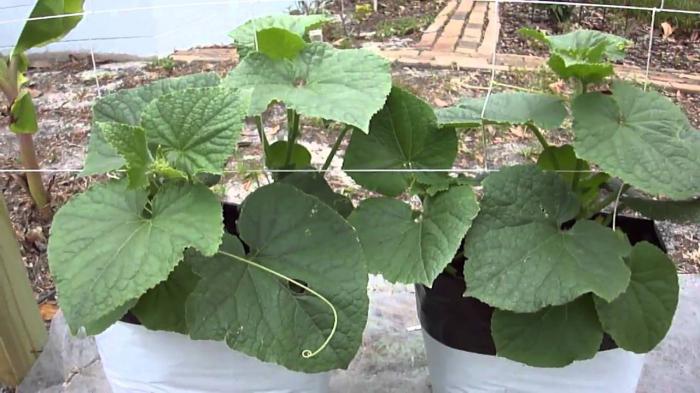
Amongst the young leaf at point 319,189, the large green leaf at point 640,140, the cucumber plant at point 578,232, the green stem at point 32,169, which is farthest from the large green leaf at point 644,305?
the green stem at point 32,169

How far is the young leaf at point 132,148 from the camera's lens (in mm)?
729

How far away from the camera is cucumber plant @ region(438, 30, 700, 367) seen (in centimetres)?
77

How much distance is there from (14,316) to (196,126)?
62cm

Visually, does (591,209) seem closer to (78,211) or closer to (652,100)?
(652,100)

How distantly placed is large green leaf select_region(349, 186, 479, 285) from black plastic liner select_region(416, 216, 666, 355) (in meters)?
0.10

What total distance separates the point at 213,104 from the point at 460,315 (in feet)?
1.31

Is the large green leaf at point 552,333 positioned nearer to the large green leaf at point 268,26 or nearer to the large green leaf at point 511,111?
the large green leaf at point 511,111

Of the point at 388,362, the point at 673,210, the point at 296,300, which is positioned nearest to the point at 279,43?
the point at 296,300

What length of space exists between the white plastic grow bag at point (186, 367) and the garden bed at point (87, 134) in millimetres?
379

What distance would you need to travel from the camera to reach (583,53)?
0.82 m

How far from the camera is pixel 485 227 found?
0.83 meters

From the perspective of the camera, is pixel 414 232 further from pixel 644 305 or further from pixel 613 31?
pixel 613 31

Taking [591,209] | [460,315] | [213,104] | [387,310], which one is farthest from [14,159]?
[591,209]

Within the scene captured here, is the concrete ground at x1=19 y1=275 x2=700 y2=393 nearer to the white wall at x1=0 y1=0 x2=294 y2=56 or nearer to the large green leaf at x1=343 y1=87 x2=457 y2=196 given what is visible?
the large green leaf at x1=343 y1=87 x2=457 y2=196
